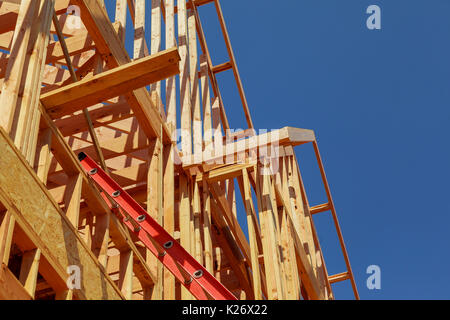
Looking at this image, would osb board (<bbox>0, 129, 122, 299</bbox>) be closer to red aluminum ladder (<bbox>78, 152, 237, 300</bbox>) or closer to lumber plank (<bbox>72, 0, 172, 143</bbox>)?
red aluminum ladder (<bbox>78, 152, 237, 300</bbox>)

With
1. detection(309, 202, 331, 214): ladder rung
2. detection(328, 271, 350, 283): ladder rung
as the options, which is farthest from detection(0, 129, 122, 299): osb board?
detection(328, 271, 350, 283): ladder rung

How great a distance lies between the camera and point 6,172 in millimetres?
5078

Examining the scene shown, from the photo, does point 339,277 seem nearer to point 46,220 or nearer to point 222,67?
point 222,67

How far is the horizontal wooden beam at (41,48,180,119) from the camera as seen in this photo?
6414 millimetres

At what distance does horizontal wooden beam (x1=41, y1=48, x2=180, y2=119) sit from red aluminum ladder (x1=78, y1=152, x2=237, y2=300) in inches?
30.5

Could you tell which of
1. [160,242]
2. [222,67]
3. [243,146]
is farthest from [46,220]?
[222,67]

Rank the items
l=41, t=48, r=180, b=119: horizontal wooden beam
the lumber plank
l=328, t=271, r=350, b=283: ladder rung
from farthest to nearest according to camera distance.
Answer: l=328, t=271, r=350, b=283: ladder rung, the lumber plank, l=41, t=48, r=180, b=119: horizontal wooden beam

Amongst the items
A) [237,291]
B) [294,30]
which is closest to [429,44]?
[294,30]

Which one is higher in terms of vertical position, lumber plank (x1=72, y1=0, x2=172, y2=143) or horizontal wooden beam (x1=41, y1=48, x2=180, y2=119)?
lumber plank (x1=72, y1=0, x2=172, y2=143)

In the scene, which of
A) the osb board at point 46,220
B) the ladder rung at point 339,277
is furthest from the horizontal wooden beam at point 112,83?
the ladder rung at point 339,277

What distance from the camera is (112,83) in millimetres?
6617

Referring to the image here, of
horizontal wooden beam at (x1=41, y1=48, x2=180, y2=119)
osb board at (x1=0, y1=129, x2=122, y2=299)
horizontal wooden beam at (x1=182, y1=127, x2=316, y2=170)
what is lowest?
osb board at (x1=0, y1=129, x2=122, y2=299)

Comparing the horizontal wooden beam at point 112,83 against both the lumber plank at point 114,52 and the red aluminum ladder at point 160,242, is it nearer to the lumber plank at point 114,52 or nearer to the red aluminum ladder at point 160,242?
the red aluminum ladder at point 160,242

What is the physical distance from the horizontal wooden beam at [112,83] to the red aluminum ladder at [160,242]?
78cm
